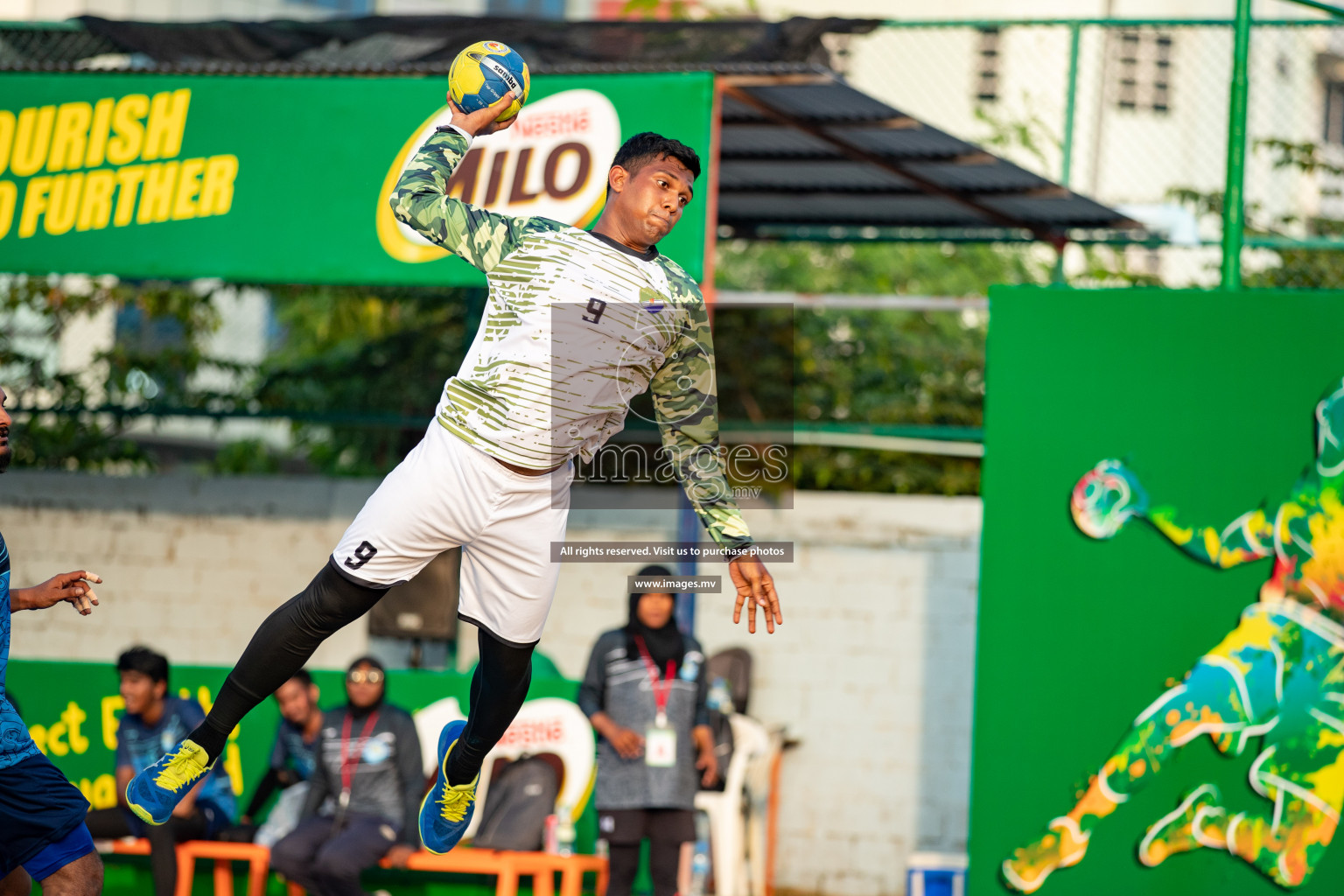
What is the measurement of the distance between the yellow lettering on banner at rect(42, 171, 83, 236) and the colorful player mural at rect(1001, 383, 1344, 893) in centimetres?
540

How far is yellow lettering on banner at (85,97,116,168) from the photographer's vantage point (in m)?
7.52

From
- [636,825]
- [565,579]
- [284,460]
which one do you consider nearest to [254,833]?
[636,825]

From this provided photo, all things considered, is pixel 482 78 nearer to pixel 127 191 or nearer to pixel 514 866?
pixel 127 191

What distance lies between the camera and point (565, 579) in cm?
948

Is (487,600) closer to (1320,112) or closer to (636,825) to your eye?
(636,825)

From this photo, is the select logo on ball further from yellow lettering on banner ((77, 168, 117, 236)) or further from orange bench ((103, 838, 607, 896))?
orange bench ((103, 838, 607, 896))

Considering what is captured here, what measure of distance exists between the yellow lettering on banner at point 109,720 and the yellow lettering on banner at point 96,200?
8.25ft

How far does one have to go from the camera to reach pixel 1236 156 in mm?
6758

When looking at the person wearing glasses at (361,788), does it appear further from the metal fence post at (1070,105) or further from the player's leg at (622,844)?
the metal fence post at (1070,105)

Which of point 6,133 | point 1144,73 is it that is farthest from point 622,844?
point 1144,73

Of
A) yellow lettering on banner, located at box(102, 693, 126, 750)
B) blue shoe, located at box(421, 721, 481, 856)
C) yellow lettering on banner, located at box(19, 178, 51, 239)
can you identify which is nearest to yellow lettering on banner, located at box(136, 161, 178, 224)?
yellow lettering on banner, located at box(19, 178, 51, 239)

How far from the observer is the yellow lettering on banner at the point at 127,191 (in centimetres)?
745

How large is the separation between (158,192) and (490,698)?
4339mm

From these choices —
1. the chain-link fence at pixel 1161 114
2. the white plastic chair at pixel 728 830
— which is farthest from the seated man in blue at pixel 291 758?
the chain-link fence at pixel 1161 114
